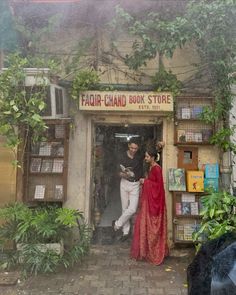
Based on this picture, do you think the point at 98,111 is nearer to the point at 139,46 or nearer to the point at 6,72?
the point at 139,46

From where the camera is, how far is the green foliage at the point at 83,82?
714cm

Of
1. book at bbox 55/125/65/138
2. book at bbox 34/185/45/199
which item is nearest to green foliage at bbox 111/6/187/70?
book at bbox 55/125/65/138

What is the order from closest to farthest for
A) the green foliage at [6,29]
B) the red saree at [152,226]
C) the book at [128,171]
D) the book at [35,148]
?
the green foliage at [6,29], the red saree at [152,226], the book at [35,148], the book at [128,171]

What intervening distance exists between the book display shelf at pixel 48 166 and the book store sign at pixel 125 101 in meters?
0.69

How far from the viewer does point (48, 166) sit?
25.0 feet

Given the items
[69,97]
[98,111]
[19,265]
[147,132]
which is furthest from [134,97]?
[19,265]

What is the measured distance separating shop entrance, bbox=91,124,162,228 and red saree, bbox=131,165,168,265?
1.36 m

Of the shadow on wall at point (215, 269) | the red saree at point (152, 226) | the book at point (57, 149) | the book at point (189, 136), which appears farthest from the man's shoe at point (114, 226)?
the shadow on wall at point (215, 269)

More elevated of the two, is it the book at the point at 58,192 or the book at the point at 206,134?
the book at the point at 206,134

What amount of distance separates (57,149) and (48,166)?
376mm

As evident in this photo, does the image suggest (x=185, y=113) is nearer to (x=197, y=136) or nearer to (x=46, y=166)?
(x=197, y=136)

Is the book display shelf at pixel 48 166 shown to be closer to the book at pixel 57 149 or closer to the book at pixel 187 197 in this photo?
the book at pixel 57 149

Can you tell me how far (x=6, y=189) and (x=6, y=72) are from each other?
2473mm

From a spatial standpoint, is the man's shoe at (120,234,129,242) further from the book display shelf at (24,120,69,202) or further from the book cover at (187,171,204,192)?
the book cover at (187,171,204,192)
